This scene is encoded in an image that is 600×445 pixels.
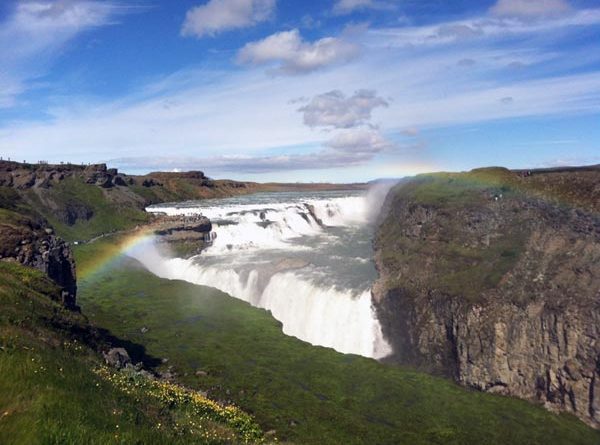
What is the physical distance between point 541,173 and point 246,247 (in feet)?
169

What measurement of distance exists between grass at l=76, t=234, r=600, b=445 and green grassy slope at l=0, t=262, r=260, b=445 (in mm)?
16722

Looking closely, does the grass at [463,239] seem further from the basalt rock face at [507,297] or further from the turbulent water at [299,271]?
the turbulent water at [299,271]

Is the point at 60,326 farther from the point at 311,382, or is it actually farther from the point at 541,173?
the point at 541,173

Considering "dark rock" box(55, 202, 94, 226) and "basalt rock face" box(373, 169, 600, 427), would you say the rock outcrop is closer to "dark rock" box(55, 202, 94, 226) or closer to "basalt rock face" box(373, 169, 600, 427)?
"dark rock" box(55, 202, 94, 226)

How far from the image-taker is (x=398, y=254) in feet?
201

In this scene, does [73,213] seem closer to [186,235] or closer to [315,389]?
[186,235]

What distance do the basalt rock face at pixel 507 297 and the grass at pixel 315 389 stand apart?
2960mm

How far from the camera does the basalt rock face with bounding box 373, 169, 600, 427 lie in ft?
119

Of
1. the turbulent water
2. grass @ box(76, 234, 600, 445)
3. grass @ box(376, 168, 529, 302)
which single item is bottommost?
grass @ box(76, 234, 600, 445)

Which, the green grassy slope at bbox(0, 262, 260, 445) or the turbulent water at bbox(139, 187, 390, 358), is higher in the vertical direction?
the green grassy slope at bbox(0, 262, 260, 445)

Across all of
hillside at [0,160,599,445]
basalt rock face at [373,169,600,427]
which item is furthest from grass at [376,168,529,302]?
hillside at [0,160,599,445]

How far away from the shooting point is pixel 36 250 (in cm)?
3456

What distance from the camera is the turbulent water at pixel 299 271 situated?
168 ft

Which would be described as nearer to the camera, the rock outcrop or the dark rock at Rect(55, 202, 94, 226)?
the rock outcrop
